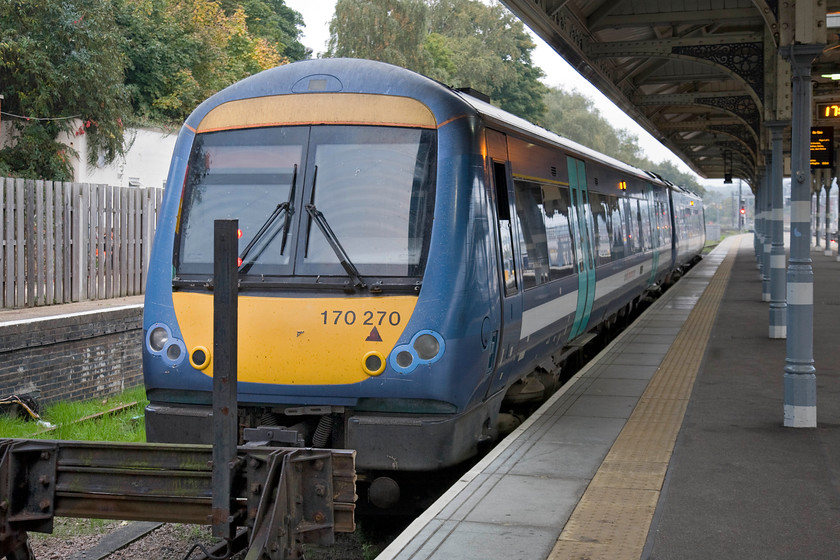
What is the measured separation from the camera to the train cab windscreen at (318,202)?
6.02m

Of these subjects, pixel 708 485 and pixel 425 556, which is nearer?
pixel 425 556

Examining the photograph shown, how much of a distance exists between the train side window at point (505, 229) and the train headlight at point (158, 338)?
2.32m

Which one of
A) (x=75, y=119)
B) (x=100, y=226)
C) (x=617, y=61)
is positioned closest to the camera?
(x=100, y=226)

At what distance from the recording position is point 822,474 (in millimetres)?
6602

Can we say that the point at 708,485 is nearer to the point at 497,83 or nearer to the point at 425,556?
the point at 425,556

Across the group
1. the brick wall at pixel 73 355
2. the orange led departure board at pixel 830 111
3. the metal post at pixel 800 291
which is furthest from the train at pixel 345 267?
the orange led departure board at pixel 830 111

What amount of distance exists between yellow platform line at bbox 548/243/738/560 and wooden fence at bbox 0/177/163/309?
9.57 metres

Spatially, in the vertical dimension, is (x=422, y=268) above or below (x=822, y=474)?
above

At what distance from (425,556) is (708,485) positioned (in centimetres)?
236

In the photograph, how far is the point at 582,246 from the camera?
1005 centimetres

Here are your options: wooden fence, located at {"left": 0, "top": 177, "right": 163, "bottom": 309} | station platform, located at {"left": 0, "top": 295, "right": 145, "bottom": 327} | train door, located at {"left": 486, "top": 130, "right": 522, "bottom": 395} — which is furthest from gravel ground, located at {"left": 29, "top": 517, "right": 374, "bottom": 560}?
wooden fence, located at {"left": 0, "top": 177, "right": 163, "bottom": 309}

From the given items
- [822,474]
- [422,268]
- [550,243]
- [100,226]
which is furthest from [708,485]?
[100,226]

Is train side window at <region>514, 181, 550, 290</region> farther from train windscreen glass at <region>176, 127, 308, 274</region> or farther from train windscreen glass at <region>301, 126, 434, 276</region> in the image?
train windscreen glass at <region>176, 127, 308, 274</region>

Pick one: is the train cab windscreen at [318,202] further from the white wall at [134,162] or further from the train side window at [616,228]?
the white wall at [134,162]
